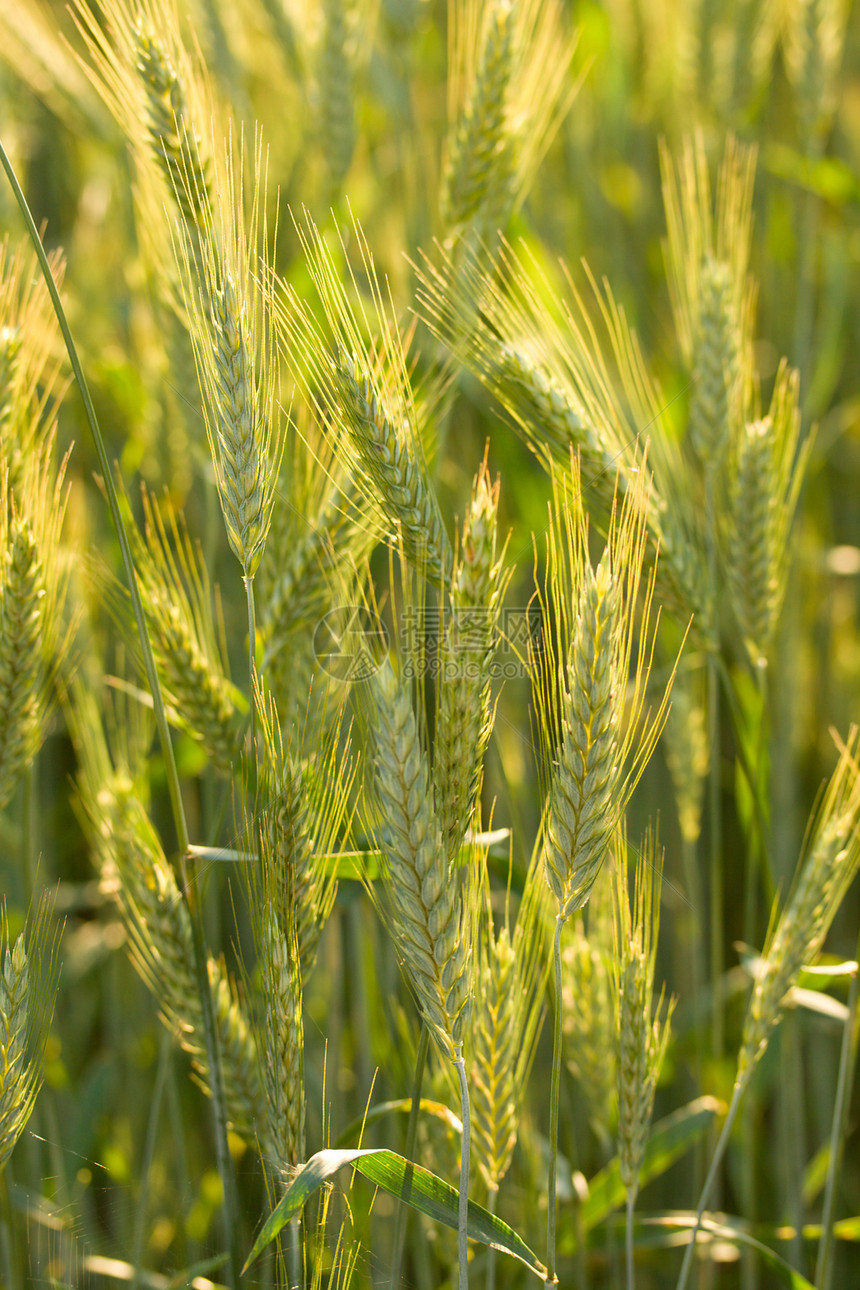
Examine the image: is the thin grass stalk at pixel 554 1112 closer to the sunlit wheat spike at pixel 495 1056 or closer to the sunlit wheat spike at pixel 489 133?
the sunlit wheat spike at pixel 495 1056

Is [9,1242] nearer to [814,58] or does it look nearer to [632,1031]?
[632,1031]

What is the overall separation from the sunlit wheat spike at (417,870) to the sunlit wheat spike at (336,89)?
0.87m

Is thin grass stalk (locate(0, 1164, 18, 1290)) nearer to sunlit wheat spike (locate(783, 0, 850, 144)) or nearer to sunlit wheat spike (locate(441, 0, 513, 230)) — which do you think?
sunlit wheat spike (locate(441, 0, 513, 230))

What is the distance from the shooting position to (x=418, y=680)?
0.72 meters

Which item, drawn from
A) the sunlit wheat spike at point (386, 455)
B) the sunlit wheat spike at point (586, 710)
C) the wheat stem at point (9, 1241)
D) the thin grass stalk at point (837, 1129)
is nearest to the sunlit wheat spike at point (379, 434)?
the sunlit wheat spike at point (386, 455)

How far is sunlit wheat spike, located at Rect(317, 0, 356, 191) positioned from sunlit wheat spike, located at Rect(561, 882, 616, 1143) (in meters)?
0.99

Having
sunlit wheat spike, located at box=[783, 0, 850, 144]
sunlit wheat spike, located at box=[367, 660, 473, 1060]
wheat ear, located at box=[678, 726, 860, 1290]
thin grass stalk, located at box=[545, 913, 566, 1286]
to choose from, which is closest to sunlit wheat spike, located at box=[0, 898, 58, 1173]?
sunlit wheat spike, located at box=[367, 660, 473, 1060]

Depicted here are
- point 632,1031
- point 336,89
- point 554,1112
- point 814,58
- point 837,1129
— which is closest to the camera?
point 554,1112

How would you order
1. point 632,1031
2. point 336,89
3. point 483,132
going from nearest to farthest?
1. point 632,1031
2. point 483,132
3. point 336,89

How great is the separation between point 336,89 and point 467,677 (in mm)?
930

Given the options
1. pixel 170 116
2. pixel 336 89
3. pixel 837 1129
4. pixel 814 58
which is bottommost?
pixel 837 1129

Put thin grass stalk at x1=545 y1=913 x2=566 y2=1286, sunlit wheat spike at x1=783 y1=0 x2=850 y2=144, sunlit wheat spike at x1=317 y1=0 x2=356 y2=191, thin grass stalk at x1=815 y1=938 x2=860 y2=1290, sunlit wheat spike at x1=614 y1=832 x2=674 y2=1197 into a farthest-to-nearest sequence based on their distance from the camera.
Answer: sunlit wheat spike at x1=783 y1=0 x2=850 y2=144 → sunlit wheat spike at x1=317 y1=0 x2=356 y2=191 → thin grass stalk at x1=815 y1=938 x2=860 y2=1290 → sunlit wheat spike at x1=614 y1=832 x2=674 y2=1197 → thin grass stalk at x1=545 y1=913 x2=566 y2=1286

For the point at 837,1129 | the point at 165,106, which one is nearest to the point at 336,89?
the point at 165,106

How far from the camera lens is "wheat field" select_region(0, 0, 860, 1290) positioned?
0.65 meters
